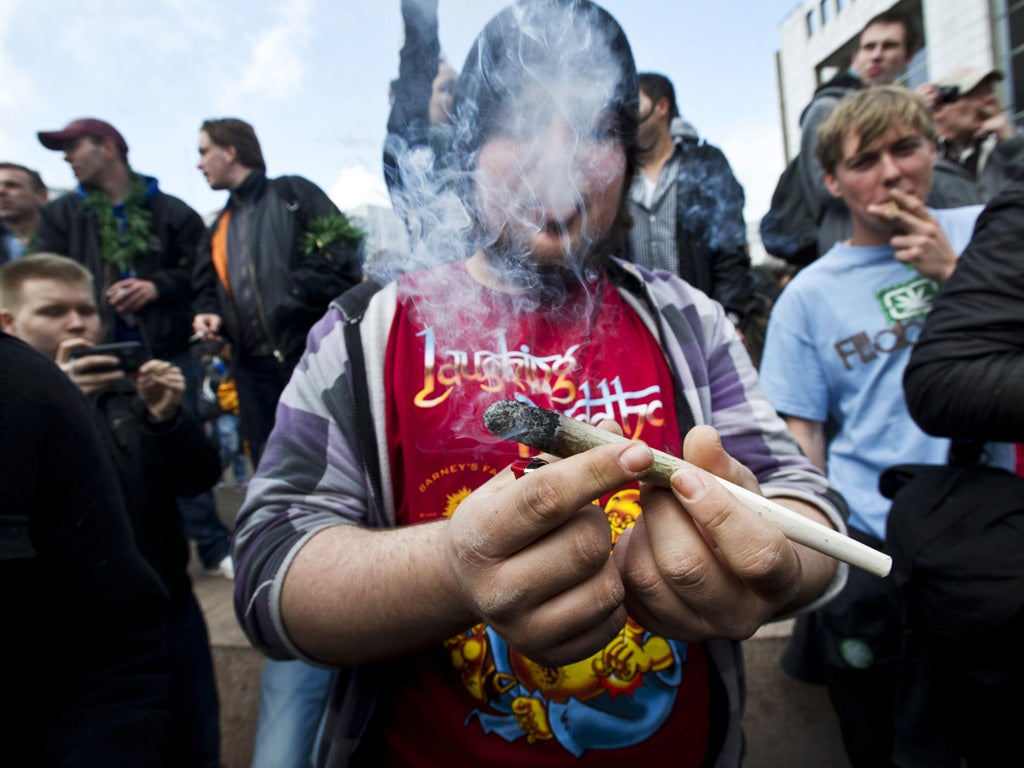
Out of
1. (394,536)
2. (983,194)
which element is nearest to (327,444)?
(394,536)

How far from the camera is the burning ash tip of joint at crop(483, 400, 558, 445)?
3.00ft

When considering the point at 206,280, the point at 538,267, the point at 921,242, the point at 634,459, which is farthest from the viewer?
the point at 206,280

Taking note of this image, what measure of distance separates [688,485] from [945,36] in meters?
20.7

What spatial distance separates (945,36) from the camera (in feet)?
52.1

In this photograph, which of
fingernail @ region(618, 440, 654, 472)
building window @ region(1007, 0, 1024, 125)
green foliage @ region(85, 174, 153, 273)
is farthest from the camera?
building window @ region(1007, 0, 1024, 125)

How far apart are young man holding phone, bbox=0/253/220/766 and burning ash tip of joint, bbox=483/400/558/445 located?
6.86 ft

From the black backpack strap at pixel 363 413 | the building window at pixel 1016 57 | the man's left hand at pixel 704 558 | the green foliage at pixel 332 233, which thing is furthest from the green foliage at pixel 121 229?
the building window at pixel 1016 57

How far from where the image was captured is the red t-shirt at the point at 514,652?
138cm

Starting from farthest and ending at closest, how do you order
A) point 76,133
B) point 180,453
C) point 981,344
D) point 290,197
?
point 76,133
point 290,197
point 180,453
point 981,344

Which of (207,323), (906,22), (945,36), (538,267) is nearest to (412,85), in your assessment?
(538,267)

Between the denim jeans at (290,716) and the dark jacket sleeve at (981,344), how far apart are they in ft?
7.41

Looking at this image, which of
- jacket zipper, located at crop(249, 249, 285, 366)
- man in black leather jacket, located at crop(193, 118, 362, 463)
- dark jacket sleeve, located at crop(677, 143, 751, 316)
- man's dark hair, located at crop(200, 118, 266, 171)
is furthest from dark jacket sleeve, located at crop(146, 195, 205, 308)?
dark jacket sleeve, located at crop(677, 143, 751, 316)

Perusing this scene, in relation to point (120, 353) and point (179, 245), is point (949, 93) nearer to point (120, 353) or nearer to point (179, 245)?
point (120, 353)

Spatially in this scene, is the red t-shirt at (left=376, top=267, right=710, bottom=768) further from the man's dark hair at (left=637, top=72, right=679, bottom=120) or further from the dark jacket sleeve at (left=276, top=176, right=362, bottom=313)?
the man's dark hair at (left=637, top=72, right=679, bottom=120)
